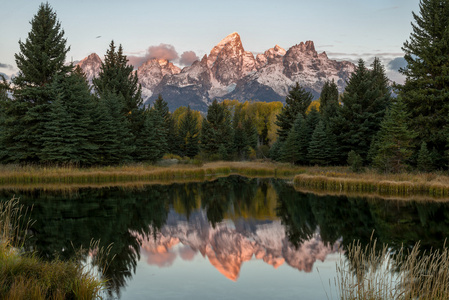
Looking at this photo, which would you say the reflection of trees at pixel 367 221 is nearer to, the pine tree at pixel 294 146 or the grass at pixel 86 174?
the grass at pixel 86 174

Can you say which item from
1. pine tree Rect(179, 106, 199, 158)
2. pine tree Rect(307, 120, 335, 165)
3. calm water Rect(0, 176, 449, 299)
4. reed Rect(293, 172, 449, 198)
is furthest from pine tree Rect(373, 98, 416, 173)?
pine tree Rect(179, 106, 199, 158)

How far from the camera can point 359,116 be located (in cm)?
4338

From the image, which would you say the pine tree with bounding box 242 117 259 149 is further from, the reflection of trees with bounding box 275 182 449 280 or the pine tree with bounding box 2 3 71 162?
the reflection of trees with bounding box 275 182 449 280

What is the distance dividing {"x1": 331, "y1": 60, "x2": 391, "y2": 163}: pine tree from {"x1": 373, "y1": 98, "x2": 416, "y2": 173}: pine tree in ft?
32.6

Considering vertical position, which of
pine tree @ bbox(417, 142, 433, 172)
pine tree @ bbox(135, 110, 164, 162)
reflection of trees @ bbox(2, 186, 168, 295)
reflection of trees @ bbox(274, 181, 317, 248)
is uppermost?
pine tree @ bbox(135, 110, 164, 162)

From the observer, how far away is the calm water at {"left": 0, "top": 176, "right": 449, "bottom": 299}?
927cm

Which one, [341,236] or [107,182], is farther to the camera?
[107,182]

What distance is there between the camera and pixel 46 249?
11.2 metres

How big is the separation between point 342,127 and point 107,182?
28.6 meters

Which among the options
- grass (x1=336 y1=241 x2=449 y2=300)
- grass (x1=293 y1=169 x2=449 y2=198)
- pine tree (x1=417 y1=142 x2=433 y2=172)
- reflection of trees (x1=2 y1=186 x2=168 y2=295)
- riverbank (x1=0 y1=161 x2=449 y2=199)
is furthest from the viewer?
pine tree (x1=417 y1=142 x2=433 y2=172)

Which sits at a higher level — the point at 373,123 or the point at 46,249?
the point at 373,123

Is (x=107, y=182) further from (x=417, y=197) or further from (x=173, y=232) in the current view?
(x=417, y=197)

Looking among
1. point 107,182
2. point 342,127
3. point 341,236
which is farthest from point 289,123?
point 341,236

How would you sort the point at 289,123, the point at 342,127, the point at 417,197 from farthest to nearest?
the point at 289,123, the point at 342,127, the point at 417,197
